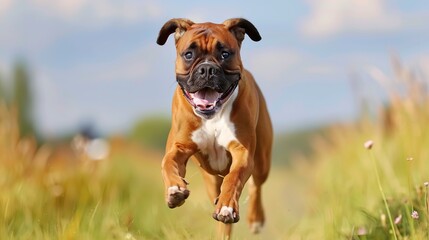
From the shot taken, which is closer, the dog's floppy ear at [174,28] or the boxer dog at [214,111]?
the boxer dog at [214,111]

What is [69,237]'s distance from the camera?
→ 6488mm

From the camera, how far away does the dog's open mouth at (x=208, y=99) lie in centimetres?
593

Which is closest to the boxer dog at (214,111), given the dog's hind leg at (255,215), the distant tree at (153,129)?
the dog's hind leg at (255,215)

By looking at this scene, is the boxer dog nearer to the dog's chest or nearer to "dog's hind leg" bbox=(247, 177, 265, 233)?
the dog's chest

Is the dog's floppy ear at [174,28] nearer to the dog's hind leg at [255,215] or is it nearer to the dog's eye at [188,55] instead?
the dog's eye at [188,55]

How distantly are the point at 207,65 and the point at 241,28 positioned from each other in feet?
2.09

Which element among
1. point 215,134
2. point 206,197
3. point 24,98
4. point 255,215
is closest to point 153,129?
point 24,98

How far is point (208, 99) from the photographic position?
5.97 metres

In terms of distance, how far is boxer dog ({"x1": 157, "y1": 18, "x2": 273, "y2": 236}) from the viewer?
5738 millimetres

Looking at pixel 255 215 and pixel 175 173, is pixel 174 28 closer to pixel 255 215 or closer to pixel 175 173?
pixel 175 173

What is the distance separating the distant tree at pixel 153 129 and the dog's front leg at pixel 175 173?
10.2 metres

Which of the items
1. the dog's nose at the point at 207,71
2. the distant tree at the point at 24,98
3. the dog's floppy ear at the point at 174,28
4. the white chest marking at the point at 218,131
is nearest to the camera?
the dog's nose at the point at 207,71

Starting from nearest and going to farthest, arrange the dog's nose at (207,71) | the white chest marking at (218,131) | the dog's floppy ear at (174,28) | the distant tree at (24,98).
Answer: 1. the dog's nose at (207,71)
2. the dog's floppy ear at (174,28)
3. the white chest marking at (218,131)
4. the distant tree at (24,98)

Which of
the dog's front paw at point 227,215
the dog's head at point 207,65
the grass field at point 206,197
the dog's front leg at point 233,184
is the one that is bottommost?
the grass field at point 206,197
